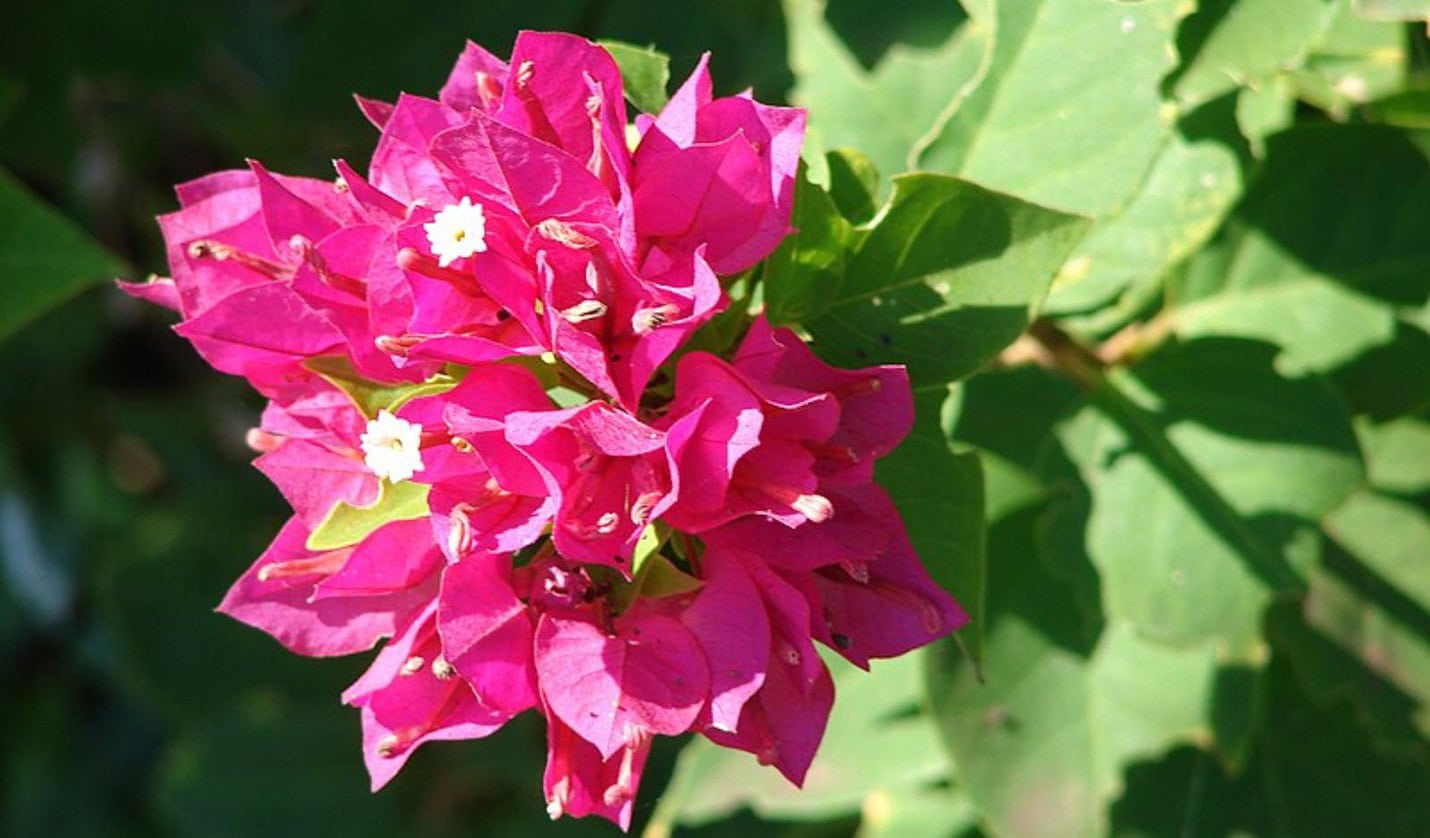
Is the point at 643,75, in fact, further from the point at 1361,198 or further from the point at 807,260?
the point at 1361,198

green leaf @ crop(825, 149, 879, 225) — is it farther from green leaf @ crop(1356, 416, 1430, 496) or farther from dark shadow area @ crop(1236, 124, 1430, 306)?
green leaf @ crop(1356, 416, 1430, 496)

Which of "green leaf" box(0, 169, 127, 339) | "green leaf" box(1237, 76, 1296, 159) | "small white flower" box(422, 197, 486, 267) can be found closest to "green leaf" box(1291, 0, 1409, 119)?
"green leaf" box(1237, 76, 1296, 159)

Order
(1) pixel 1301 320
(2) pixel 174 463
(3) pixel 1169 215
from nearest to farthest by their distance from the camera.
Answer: (3) pixel 1169 215, (1) pixel 1301 320, (2) pixel 174 463

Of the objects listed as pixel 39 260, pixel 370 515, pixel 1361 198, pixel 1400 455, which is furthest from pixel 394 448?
pixel 1400 455

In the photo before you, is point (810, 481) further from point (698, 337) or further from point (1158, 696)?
point (1158, 696)

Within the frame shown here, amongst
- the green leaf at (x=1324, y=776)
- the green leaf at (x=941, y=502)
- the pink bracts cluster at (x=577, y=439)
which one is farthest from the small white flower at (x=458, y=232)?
the green leaf at (x=1324, y=776)

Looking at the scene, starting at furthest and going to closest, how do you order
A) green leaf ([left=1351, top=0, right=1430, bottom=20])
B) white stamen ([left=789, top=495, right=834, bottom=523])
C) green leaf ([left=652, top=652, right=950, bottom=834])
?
green leaf ([left=652, top=652, right=950, bottom=834]) < green leaf ([left=1351, top=0, right=1430, bottom=20]) < white stamen ([left=789, top=495, right=834, bottom=523])

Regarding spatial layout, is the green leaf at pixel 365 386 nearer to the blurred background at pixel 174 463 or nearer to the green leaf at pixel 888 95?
the green leaf at pixel 888 95
